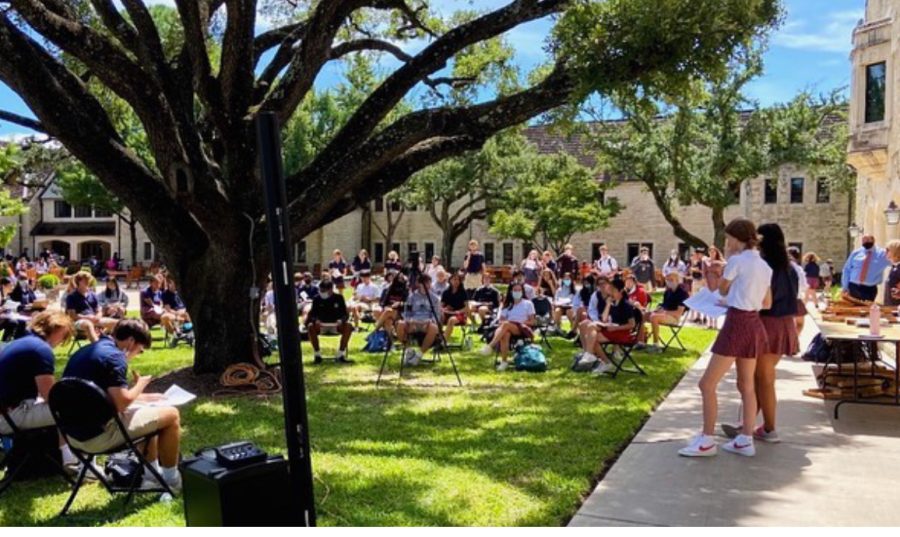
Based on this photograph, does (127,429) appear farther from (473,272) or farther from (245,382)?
(473,272)

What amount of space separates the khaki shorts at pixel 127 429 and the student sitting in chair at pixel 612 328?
6.47m

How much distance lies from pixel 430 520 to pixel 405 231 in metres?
47.4

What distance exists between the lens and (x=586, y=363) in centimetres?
1097

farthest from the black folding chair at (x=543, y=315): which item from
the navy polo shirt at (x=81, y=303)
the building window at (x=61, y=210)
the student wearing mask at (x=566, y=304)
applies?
the building window at (x=61, y=210)

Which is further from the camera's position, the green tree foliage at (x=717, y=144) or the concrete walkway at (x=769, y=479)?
the green tree foliage at (x=717, y=144)

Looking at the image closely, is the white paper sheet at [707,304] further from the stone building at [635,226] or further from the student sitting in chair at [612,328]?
the stone building at [635,226]

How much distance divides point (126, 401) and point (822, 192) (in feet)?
140

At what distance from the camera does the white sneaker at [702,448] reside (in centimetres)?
630

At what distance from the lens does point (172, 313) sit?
15.2 m

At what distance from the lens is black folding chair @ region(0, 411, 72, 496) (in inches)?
219

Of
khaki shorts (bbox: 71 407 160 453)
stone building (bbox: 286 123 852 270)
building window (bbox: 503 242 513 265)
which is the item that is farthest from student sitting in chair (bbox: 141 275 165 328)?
building window (bbox: 503 242 513 265)

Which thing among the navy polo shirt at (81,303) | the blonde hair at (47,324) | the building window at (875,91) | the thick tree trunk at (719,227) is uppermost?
the building window at (875,91)

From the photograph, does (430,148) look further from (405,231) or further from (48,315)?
(405,231)

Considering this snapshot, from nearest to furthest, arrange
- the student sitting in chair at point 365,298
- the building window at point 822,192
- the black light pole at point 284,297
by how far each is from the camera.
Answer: the black light pole at point 284,297 → the student sitting in chair at point 365,298 → the building window at point 822,192
